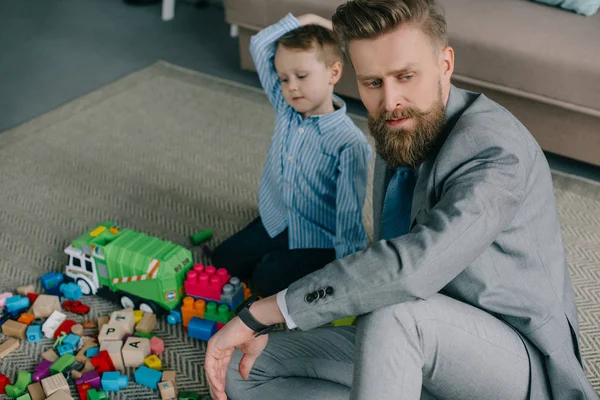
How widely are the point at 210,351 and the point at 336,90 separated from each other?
164 cm

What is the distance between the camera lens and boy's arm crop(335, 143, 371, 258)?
4.89ft

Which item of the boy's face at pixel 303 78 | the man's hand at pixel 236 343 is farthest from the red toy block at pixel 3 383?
the boy's face at pixel 303 78

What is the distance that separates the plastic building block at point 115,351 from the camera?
56.0 inches

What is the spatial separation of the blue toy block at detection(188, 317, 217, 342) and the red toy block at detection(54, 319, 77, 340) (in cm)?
28

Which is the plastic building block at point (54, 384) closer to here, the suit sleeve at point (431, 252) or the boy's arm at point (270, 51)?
the suit sleeve at point (431, 252)

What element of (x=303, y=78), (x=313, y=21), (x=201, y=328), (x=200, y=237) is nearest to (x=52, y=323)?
(x=201, y=328)

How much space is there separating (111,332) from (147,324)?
0.27 feet

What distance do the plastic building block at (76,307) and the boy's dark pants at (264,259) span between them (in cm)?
34

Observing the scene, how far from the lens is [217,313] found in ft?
4.98

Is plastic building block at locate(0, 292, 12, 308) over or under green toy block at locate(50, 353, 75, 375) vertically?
under

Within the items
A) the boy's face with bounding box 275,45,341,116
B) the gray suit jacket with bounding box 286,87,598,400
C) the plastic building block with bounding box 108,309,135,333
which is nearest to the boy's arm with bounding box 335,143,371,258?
the boy's face with bounding box 275,45,341,116

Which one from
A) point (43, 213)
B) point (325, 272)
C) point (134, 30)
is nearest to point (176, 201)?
point (43, 213)

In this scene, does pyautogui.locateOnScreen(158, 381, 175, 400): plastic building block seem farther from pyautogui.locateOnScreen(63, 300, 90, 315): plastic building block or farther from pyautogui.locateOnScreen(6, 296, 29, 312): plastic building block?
pyautogui.locateOnScreen(6, 296, 29, 312): plastic building block

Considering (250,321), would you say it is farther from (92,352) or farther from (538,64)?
(538,64)
